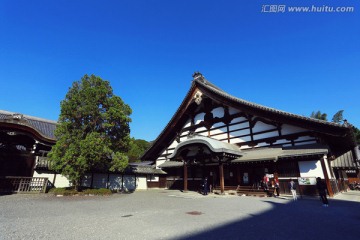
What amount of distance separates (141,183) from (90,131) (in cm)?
1028

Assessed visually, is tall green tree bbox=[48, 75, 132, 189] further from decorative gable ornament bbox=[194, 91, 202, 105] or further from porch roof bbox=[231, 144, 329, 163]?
porch roof bbox=[231, 144, 329, 163]

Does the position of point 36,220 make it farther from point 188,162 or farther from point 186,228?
point 188,162

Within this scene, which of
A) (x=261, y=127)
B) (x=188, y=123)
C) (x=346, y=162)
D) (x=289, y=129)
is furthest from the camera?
(x=188, y=123)

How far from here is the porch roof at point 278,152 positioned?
41.8 ft

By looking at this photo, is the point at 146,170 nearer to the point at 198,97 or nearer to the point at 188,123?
the point at 188,123

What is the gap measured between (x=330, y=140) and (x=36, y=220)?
17167 millimetres

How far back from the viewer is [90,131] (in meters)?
15.9

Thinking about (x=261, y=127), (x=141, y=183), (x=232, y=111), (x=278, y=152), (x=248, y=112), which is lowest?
(x=141, y=183)

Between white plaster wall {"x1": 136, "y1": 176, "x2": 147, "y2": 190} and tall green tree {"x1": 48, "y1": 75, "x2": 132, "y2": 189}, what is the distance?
25.1ft

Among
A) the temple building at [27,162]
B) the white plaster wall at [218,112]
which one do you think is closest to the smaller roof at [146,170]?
the temple building at [27,162]

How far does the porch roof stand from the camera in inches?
501

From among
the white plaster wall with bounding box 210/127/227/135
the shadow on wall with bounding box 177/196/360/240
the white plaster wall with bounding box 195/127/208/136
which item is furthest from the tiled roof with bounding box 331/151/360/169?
the shadow on wall with bounding box 177/196/360/240

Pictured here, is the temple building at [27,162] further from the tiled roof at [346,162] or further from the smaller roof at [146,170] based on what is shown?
the tiled roof at [346,162]

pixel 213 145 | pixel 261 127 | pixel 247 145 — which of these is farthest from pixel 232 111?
pixel 213 145
